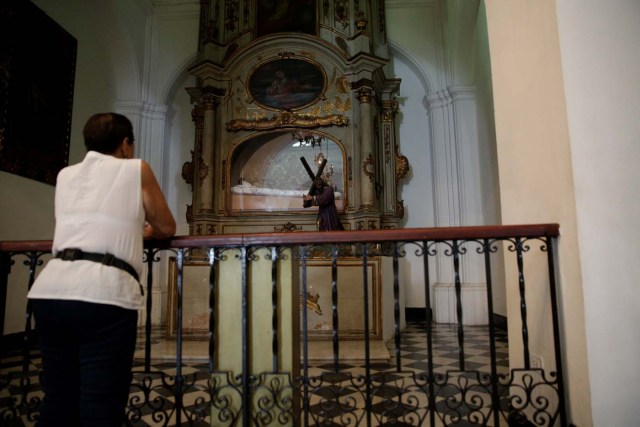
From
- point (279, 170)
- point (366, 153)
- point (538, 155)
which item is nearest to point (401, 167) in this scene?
point (366, 153)

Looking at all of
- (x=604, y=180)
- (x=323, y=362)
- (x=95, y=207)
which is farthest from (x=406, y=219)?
(x=95, y=207)

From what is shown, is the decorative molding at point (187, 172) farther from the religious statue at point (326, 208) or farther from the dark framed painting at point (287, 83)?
the religious statue at point (326, 208)

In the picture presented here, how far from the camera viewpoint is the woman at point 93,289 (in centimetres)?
144

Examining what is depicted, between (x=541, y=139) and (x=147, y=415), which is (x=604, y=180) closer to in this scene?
(x=541, y=139)

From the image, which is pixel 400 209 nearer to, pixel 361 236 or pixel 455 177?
pixel 455 177

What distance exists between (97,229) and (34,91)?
4752 mm

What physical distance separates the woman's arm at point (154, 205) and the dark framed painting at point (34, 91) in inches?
157

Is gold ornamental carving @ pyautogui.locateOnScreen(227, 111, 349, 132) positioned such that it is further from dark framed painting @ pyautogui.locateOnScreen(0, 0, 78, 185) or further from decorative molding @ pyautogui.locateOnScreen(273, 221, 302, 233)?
dark framed painting @ pyautogui.locateOnScreen(0, 0, 78, 185)

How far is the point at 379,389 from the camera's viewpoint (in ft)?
8.38

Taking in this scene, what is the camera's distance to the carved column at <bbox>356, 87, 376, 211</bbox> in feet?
19.7

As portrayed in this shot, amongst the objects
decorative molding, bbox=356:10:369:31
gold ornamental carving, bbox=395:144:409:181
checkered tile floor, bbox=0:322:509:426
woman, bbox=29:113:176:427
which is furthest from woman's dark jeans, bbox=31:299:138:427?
decorative molding, bbox=356:10:369:31

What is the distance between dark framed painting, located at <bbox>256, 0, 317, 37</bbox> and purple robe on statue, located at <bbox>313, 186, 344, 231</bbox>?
271cm

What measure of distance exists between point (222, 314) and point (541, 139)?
6.35 feet

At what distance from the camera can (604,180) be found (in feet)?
6.29
